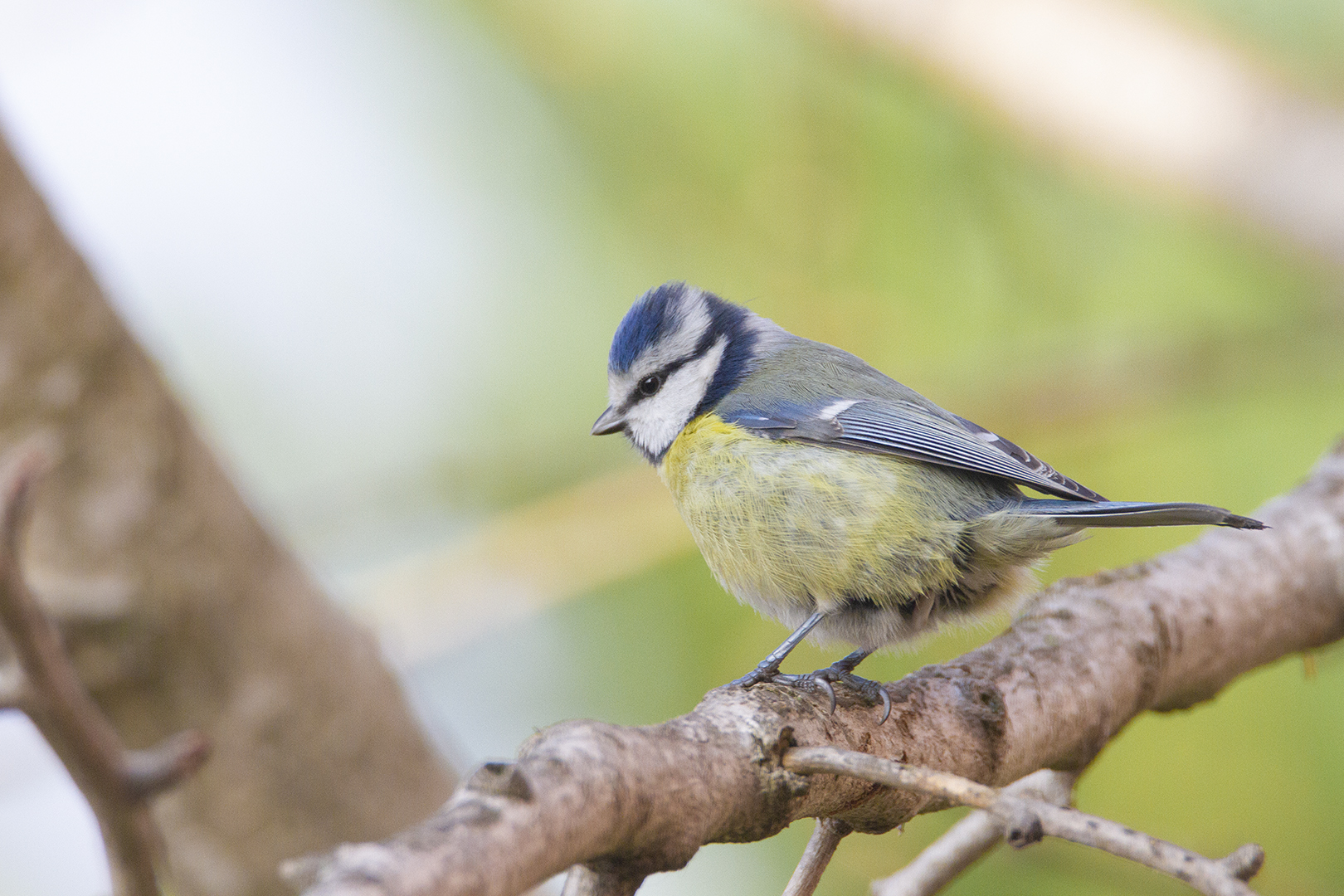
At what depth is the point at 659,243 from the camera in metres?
2.87

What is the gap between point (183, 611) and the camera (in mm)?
2018

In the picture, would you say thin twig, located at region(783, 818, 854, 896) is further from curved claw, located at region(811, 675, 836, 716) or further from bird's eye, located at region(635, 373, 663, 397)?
bird's eye, located at region(635, 373, 663, 397)

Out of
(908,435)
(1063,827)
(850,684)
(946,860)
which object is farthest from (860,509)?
(1063,827)

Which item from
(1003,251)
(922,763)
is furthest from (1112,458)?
(922,763)

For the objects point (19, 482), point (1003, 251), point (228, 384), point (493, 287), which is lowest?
point (1003, 251)

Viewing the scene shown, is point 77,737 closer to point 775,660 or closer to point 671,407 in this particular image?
point 775,660

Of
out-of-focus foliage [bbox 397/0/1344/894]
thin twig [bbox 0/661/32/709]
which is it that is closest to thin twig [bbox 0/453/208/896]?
thin twig [bbox 0/661/32/709]

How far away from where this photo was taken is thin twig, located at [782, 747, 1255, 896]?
2.34 feet

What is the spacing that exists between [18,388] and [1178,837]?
2243 mm

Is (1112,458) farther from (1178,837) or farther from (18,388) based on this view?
(18,388)

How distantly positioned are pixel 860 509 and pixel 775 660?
0.26m

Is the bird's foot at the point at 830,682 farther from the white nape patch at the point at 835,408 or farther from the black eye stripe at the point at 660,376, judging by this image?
the black eye stripe at the point at 660,376

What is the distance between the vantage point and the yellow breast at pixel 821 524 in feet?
4.96

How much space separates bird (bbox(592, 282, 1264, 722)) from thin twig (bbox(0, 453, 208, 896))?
695 mm
